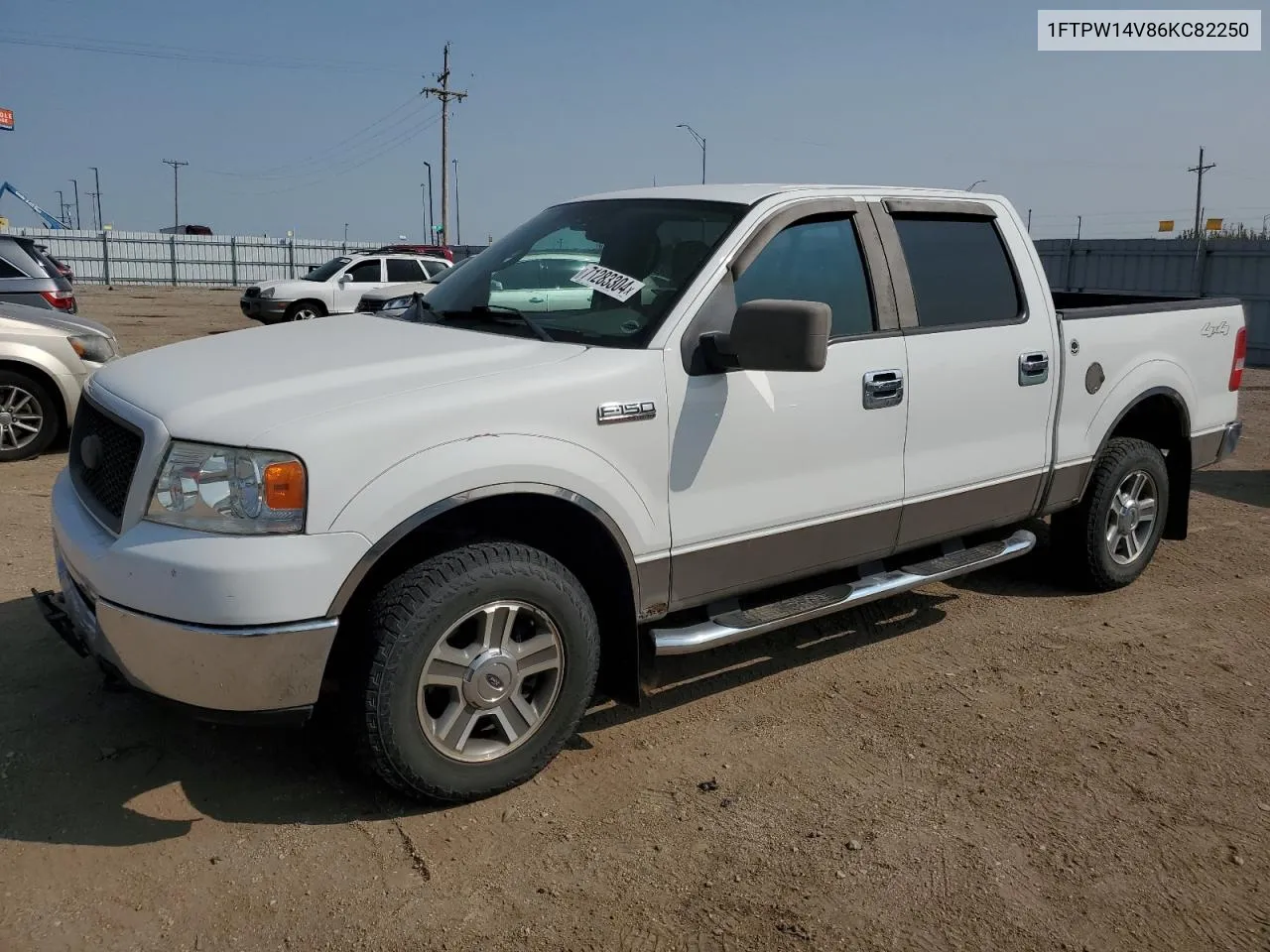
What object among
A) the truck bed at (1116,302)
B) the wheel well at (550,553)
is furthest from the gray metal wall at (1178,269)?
the wheel well at (550,553)

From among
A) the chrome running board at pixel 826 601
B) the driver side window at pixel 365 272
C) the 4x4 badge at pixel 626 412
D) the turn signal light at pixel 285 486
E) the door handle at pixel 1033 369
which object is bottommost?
the chrome running board at pixel 826 601

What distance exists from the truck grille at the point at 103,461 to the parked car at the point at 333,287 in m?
17.4

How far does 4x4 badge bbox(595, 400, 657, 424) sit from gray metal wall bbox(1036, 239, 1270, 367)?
14.1 m

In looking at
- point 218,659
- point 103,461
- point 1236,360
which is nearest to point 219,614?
point 218,659

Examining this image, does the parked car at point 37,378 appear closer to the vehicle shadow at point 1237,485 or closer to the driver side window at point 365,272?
the vehicle shadow at point 1237,485

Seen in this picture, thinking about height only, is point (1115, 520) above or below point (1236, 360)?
below

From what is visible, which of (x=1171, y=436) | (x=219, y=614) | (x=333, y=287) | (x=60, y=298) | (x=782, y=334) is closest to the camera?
(x=219, y=614)

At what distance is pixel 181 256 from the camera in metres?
46.3

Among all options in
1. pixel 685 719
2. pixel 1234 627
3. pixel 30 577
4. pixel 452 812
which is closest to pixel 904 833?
pixel 685 719

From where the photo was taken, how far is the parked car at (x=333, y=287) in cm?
2061

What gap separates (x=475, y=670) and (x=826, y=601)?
1.46m

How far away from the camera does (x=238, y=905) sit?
9.27 ft

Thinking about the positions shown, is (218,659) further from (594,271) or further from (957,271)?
(957,271)

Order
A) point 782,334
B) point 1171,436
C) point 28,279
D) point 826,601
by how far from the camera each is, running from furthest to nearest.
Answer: point 28,279 → point 1171,436 → point 826,601 → point 782,334
